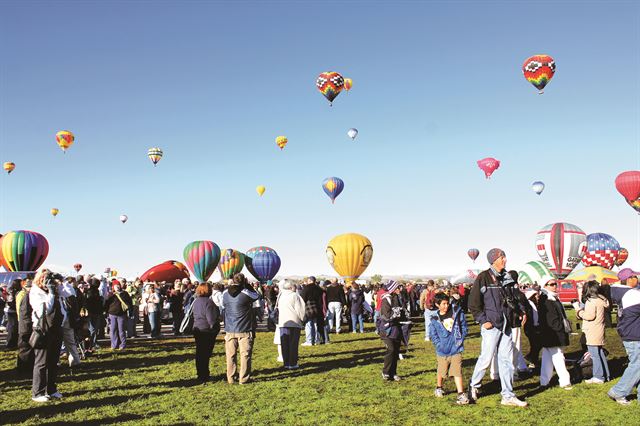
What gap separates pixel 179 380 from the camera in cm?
1134

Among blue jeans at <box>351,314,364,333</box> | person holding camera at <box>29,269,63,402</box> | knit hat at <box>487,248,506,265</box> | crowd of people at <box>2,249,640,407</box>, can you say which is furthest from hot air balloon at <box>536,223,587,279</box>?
person holding camera at <box>29,269,63,402</box>

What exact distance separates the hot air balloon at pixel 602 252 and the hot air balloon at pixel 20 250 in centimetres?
5561

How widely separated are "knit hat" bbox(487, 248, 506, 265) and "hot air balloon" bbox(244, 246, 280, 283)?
57.4 meters

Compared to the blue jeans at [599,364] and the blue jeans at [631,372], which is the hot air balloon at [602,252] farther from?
the blue jeans at [631,372]

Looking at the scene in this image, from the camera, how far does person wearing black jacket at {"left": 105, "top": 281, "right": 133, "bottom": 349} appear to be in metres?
15.2

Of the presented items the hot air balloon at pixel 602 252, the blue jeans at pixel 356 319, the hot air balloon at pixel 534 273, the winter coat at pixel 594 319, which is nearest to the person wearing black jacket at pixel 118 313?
the blue jeans at pixel 356 319

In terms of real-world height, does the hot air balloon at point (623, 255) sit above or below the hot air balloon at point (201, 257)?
below

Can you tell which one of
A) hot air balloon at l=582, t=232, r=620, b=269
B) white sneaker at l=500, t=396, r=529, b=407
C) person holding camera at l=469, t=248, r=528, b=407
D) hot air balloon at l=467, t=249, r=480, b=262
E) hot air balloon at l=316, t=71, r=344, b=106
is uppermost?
hot air balloon at l=316, t=71, r=344, b=106

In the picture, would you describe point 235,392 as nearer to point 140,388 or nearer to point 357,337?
point 140,388

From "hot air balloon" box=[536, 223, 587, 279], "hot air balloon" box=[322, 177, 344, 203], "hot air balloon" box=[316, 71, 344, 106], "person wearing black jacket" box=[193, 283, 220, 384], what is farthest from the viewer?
"hot air balloon" box=[322, 177, 344, 203]

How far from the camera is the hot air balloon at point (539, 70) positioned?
1567 inches

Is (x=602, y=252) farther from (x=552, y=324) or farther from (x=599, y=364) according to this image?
(x=552, y=324)

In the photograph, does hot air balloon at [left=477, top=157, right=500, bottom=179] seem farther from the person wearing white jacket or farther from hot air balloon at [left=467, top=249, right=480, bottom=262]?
the person wearing white jacket

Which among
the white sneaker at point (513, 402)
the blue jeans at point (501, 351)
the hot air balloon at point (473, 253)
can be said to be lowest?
the white sneaker at point (513, 402)
